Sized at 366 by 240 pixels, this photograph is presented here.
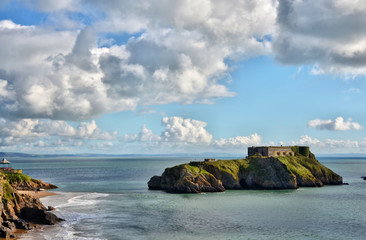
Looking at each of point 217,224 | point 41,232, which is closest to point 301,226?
point 217,224

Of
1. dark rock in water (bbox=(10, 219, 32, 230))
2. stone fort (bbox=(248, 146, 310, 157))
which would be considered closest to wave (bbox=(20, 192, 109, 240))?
dark rock in water (bbox=(10, 219, 32, 230))

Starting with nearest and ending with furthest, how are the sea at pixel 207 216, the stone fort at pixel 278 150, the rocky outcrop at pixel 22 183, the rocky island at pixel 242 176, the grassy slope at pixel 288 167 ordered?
the sea at pixel 207 216 < the rocky island at pixel 242 176 < the rocky outcrop at pixel 22 183 < the grassy slope at pixel 288 167 < the stone fort at pixel 278 150

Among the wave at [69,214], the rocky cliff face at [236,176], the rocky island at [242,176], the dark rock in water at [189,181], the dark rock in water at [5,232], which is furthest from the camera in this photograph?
the rocky island at [242,176]

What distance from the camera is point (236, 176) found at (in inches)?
4680


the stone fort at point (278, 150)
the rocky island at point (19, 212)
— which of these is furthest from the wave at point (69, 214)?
the stone fort at point (278, 150)

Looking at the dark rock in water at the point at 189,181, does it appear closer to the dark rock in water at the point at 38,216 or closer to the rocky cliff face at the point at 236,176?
the rocky cliff face at the point at 236,176

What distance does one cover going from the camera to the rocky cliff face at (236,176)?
10869 centimetres

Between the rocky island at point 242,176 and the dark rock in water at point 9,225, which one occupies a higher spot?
the rocky island at point 242,176

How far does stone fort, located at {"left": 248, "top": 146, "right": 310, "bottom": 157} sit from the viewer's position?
142113 millimetres

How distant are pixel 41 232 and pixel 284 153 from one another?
10953 cm

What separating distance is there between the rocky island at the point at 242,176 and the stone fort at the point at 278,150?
7531 mm

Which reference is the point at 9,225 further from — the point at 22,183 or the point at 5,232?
the point at 22,183

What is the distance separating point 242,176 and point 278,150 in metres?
30.8

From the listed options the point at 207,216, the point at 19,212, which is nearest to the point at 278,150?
the point at 207,216
